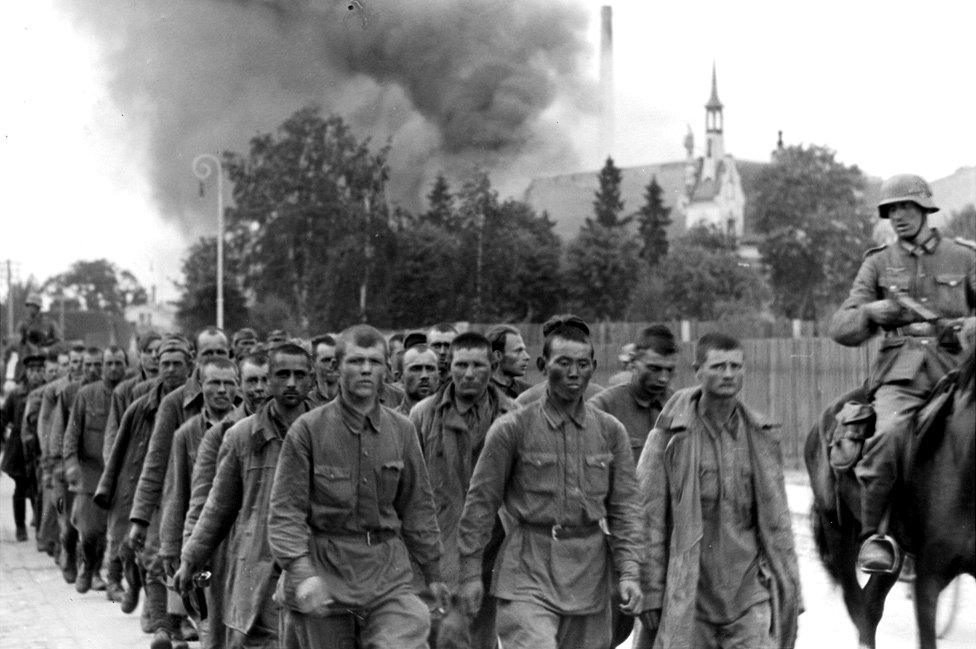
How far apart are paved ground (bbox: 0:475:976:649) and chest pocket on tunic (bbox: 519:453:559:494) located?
4.37m

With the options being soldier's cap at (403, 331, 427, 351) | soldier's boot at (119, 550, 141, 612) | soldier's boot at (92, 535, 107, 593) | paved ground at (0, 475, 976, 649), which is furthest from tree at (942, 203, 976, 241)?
soldier's boot at (119, 550, 141, 612)

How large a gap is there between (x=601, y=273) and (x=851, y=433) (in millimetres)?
53068

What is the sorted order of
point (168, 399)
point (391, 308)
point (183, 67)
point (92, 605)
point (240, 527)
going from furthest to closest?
point (183, 67)
point (391, 308)
point (92, 605)
point (168, 399)
point (240, 527)

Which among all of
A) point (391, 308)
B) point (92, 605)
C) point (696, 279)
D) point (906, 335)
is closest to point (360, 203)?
point (391, 308)

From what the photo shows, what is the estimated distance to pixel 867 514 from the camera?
9.76m

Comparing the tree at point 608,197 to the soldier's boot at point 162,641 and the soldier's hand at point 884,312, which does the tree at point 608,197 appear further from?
the soldier's hand at point 884,312

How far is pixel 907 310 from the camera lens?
33.0 ft

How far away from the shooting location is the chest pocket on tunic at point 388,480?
7.03m

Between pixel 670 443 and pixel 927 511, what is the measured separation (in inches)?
104

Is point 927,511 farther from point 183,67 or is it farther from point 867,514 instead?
point 183,67

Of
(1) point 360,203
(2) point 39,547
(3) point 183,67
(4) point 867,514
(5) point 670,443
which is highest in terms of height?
(3) point 183,67

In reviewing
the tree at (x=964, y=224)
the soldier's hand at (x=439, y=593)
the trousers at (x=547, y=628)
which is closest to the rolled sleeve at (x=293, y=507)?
the soldier's hand at (x=439, y=593)

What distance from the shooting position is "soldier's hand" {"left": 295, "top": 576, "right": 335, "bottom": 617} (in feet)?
21.8

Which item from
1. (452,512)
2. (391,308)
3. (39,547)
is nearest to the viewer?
(452,512)
